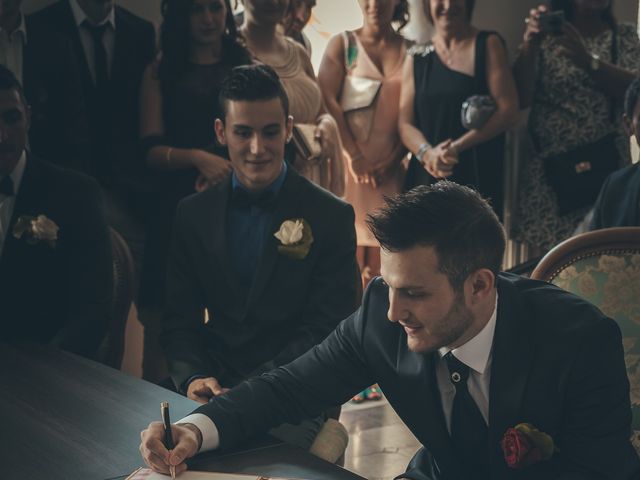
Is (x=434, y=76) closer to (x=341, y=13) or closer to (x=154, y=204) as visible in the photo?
(x=341, y=13)

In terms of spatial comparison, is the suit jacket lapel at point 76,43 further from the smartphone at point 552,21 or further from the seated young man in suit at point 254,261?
the smartphone at point 552,21

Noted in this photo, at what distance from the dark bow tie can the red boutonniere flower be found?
3.45 feet

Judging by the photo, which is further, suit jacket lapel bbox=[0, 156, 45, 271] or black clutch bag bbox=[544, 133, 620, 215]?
black clutch bag bbox=[544, 133, 620, 215]

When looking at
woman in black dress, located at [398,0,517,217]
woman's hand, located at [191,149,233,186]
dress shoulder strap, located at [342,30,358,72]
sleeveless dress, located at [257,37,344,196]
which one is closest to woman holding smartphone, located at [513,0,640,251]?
woman in black dress, located at [398,0,517,217]

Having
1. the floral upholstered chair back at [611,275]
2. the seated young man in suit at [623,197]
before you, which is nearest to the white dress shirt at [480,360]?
the floral upholstered chair back at [611,275]

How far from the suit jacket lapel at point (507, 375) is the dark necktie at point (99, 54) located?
1996 mm

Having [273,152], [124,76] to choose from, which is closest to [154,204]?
[124,76]

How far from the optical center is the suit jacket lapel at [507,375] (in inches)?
60.9

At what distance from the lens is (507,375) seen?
156cm

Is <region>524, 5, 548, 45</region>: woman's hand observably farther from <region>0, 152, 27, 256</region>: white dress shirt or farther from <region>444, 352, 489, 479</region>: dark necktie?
<region>444, 352, 489, 479</region>: dark necktie

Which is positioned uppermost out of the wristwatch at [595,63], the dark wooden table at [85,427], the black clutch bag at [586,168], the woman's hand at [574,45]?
the woman's hand at [574,45]

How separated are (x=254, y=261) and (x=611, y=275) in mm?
913

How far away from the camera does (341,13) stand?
14.9 ft

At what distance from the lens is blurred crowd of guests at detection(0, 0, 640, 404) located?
10.1 ft
